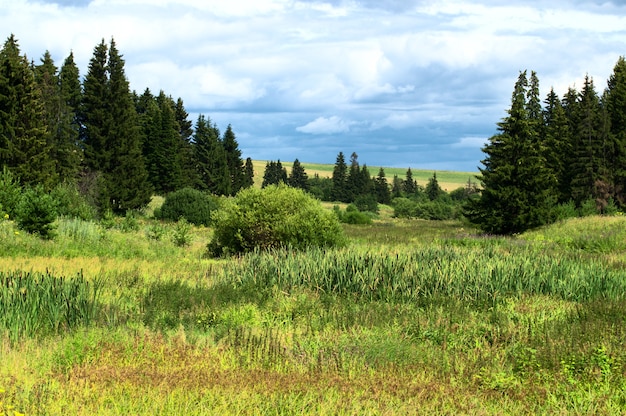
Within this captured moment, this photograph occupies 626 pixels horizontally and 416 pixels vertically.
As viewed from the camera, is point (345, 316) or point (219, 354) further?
point (345, 316)

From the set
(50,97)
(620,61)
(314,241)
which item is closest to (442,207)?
(620,61)

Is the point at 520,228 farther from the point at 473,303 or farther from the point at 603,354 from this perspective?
the point at 603,354

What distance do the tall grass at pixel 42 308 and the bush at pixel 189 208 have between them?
1196 inches

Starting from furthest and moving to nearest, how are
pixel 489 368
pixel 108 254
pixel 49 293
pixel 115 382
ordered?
pixel 108 254, pixel 49 293, pixel 489 368, pixel 115 382

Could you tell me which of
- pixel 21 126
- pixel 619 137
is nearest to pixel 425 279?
pixel 21 126

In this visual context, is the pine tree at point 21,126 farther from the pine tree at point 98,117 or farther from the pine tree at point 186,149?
the pine tree at point 186,149

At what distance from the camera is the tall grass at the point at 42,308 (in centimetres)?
728

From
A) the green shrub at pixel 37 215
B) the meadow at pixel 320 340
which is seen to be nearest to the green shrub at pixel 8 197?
the green shrub at pixel 37 215

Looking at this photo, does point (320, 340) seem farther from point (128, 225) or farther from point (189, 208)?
point (189, 208)

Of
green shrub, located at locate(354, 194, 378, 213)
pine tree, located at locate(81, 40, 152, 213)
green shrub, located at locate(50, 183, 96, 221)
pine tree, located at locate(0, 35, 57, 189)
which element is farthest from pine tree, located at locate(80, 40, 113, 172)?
green shrub, located at locate(354, 194, 378, 213)

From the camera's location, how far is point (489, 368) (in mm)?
6484

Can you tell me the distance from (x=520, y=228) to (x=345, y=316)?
100ft

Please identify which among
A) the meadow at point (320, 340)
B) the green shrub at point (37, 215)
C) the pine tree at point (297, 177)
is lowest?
the meadow at point (320, 340)

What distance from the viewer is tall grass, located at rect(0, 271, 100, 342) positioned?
728cm
